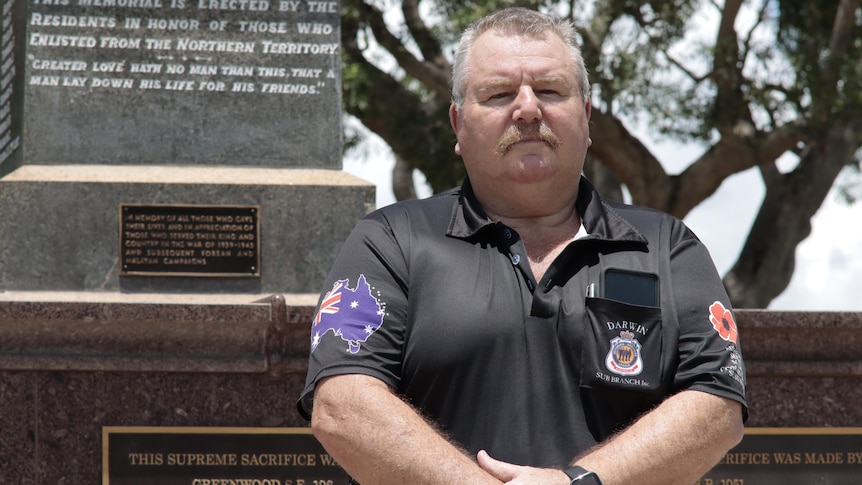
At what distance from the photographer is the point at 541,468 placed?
8.69ft

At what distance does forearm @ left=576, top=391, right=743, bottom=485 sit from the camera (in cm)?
260

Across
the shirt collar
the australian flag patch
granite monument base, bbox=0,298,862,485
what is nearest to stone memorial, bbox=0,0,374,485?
granite monument base, bbox=0,298,862,485

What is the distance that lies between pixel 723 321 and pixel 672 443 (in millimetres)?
363

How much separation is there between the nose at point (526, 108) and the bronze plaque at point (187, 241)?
107 inches

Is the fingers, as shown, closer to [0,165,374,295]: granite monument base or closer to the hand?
the hand

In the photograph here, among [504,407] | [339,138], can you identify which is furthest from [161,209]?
Result: [504,407]

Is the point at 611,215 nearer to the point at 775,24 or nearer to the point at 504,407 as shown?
the point at 504,407

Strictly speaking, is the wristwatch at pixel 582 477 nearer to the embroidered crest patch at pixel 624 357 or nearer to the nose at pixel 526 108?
the embroidered crest patch at pixel 624 357

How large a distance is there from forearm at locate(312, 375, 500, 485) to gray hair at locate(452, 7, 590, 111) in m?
0.88

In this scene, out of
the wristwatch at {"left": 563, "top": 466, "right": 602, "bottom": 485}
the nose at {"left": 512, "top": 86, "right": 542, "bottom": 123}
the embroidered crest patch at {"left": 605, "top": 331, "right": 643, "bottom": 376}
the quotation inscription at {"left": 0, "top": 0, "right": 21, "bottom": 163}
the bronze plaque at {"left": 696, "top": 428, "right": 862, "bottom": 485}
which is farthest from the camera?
the quotation inscription at {"left": 0, "top": 0, "right": 21, "bottom": 163}

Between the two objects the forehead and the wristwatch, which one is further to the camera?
the forehead

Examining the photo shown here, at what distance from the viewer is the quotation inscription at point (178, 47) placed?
5.79 m

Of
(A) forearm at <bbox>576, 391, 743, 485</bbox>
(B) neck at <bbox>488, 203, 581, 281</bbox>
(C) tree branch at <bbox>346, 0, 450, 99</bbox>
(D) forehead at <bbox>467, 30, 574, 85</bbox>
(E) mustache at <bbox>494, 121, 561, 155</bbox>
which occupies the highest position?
(C) tree branch at <bbox>346, 0, 450, 99</bbox>

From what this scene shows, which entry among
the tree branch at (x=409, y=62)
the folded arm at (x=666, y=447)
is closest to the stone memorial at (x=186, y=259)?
the folded arm at (x=666, y=447)
